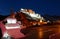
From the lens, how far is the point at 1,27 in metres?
8.51

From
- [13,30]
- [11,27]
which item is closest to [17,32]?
[13,30]

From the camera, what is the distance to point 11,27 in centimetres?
820

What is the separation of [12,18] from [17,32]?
2.15 feet

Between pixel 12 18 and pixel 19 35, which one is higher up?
pixel 12 18

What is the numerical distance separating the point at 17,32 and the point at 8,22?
2.01 ft

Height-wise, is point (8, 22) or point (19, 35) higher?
point (8, 22)

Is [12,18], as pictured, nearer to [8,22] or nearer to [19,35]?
[8,22]

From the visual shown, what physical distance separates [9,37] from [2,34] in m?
0.32

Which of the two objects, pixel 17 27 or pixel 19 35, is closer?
pixel 17 27

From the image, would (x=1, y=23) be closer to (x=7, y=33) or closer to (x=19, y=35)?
(x=7, y=33)

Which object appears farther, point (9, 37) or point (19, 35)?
point (19, 35)

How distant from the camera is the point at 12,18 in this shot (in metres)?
8.73

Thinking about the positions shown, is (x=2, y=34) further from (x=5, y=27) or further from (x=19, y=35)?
(x=19, y=35)

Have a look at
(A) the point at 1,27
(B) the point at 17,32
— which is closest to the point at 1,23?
(A) the point at 1,27
